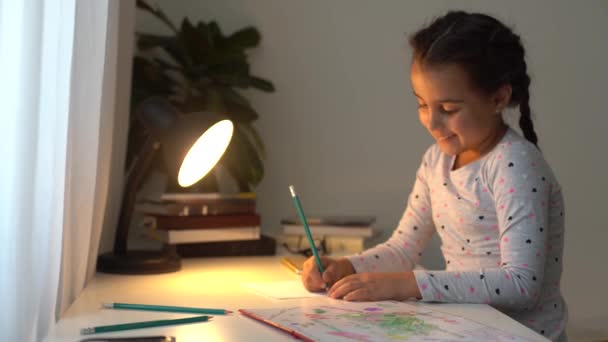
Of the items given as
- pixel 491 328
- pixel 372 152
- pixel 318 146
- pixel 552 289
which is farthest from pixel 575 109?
pixel 491 328

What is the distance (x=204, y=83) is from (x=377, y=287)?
40.6 inches

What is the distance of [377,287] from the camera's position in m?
1.07

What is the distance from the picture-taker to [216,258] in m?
1.61

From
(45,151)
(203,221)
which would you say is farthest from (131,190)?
(45,151)

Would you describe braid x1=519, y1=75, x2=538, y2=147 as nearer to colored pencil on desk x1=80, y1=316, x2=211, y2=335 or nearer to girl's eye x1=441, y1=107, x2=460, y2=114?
girl's eye x1=441, y1=107, x2=460, y2=114

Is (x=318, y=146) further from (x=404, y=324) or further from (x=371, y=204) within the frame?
(x=404, y=324)

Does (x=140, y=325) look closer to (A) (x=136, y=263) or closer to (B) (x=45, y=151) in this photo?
(B) (x=45, y=151)

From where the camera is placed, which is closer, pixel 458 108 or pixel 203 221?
pixel 458 108

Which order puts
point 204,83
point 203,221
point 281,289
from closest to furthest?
point 281,289
point 203,221
point 204,83

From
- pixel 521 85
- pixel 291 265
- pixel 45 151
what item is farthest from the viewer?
pixel 291 265

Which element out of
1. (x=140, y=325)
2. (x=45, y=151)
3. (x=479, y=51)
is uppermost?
(x=479, y=51)

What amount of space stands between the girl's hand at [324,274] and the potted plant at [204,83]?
0.71m

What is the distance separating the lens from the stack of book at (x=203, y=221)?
1578 millimetres

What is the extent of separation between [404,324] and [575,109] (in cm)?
162
